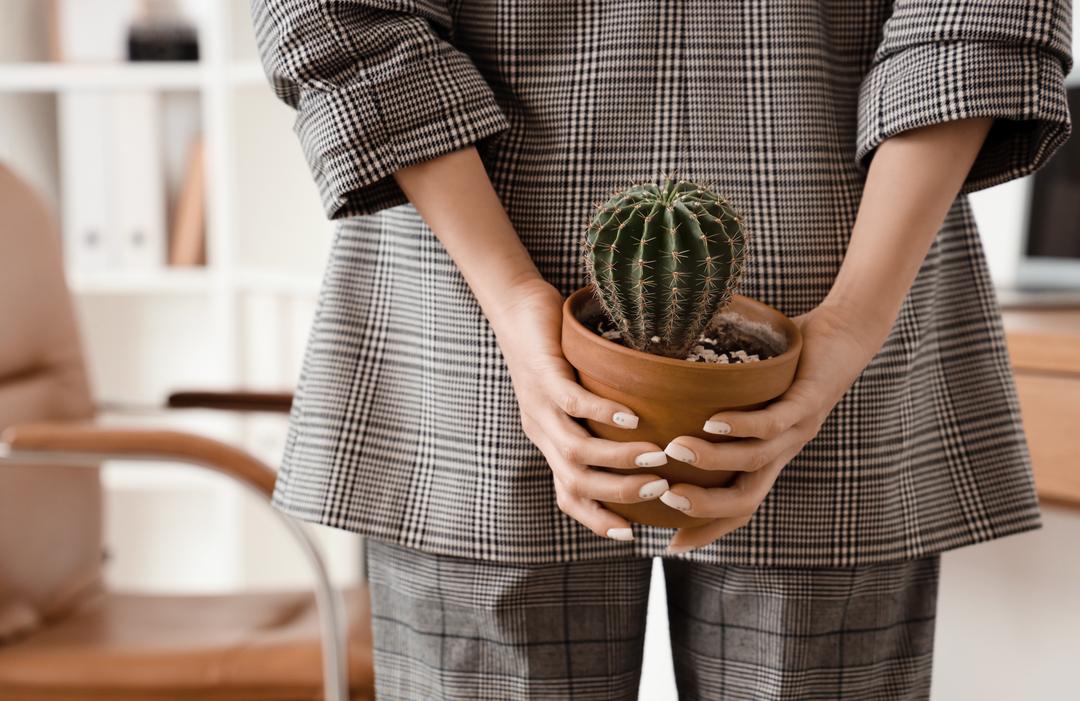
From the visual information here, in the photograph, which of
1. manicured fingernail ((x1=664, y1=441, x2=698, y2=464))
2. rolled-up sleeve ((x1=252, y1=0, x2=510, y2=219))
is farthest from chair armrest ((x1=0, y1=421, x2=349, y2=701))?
manicured fingernail ((x1=664, y1=441, x2=698, y2=464))

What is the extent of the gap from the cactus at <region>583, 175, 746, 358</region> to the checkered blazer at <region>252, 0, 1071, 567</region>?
124 mm

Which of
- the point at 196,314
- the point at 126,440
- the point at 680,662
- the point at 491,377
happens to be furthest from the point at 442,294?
the point at 196,314

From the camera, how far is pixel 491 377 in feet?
1.93

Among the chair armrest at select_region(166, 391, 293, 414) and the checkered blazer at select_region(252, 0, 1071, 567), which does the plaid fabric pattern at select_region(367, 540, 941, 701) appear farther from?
the chair armrest at select_region(166, 391, 293, 414)

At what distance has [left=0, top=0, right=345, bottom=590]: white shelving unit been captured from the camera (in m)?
1.76

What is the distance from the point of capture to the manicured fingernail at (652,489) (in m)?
0.46

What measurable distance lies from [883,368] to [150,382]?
1859 mm

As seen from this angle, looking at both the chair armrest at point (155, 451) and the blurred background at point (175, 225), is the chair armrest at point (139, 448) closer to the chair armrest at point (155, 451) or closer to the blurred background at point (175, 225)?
the chair armrest at point (155, 451)

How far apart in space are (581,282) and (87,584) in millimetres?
1018

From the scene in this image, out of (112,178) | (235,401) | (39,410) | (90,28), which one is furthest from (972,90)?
(90,28)

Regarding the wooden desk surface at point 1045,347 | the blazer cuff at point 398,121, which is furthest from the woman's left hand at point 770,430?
the wooden desk surface at point 1045,347

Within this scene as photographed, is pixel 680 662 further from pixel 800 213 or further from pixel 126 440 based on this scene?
pixel 126 440

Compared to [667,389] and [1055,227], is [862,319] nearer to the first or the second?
[667,389]

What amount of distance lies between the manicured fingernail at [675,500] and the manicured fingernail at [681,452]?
0.02m
